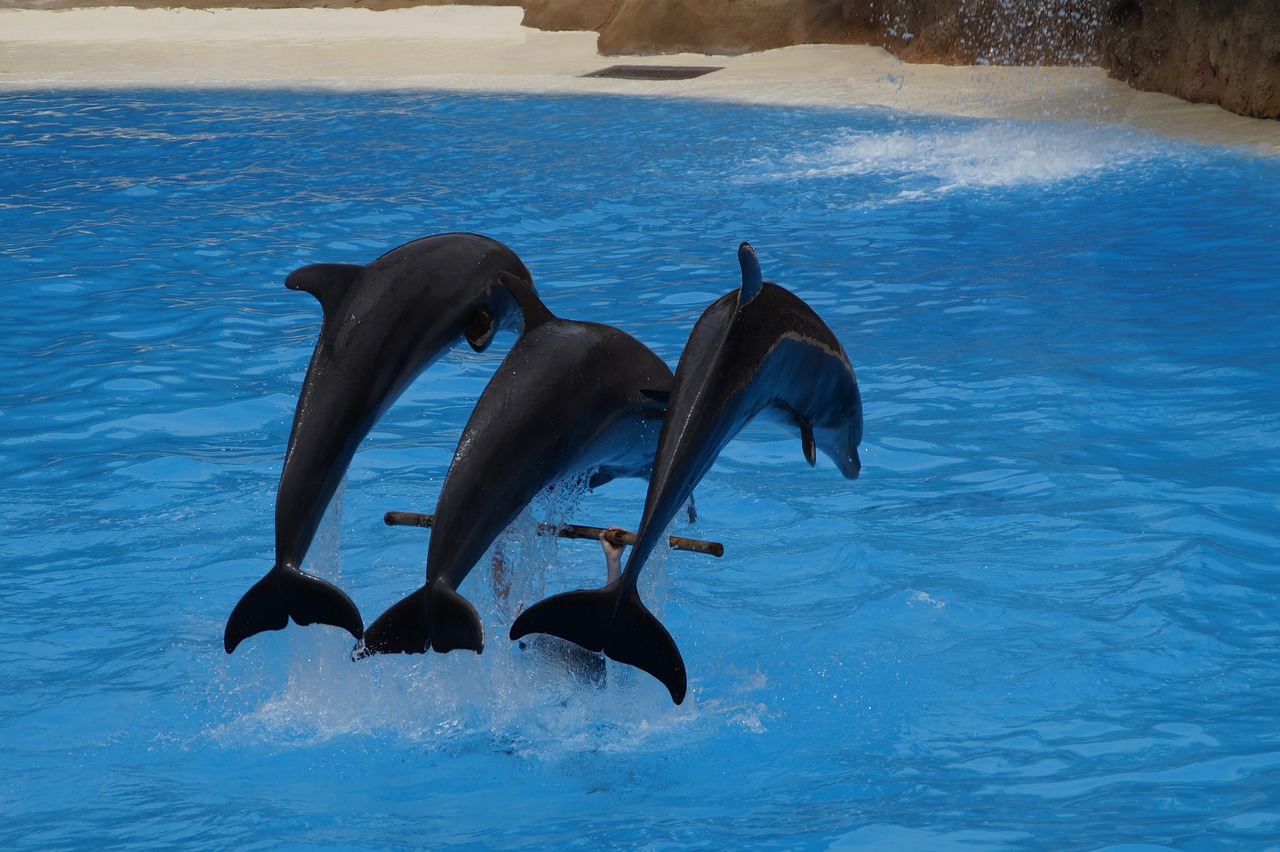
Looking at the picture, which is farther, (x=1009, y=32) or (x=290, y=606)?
(x=1009, y=32)

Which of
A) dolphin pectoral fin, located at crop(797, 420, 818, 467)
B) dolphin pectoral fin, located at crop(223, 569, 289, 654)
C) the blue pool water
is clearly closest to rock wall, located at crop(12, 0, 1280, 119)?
the blue pool water

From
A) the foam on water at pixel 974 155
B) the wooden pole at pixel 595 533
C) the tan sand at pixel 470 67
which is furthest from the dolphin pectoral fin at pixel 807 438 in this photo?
the tan sand at pixel 470 67

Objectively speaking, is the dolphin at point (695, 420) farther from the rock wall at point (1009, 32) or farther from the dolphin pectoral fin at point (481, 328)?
the rock wall at point (1009, 32)

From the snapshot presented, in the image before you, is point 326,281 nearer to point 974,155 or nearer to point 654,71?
point 974,155

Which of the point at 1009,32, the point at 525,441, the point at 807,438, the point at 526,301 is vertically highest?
the point at 1009,32

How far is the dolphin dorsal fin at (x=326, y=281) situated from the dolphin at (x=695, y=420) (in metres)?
1.03

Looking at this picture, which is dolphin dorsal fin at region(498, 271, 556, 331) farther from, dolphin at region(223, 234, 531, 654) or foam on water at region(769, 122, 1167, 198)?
foam on water at region(769, 122, 1167, 198)

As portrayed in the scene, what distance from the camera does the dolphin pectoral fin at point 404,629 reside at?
10.7 ft

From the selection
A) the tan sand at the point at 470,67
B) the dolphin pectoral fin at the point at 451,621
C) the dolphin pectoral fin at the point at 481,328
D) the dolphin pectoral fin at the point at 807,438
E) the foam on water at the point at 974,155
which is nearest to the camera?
the dolphin pectoral fin at the point at 451,621

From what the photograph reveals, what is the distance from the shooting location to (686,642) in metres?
4.97

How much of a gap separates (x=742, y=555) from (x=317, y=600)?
2734 millimetres

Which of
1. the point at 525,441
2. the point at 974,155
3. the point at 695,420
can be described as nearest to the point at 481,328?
the point at 525,441

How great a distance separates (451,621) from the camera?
323 centimetres

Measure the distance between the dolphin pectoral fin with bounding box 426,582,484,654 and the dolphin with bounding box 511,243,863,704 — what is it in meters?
0.11
